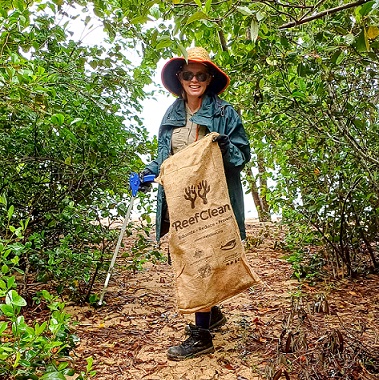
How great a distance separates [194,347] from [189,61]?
1.75m

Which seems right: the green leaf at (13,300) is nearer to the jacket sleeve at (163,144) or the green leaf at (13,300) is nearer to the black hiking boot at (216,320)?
the jacket sleeve at (163,144)

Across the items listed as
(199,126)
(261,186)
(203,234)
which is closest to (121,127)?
(199,126)

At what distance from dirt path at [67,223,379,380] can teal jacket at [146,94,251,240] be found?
0.70m

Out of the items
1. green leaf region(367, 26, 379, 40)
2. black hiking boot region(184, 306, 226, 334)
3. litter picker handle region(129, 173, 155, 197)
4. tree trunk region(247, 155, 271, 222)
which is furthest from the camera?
tree trunk region(247, 155, 271, 222)

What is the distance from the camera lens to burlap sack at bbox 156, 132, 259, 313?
2434mm

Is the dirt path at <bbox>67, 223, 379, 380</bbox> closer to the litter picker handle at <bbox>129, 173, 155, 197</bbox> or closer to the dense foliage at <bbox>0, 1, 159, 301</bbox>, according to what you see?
the dense foliage at <bbox>0, 1, 159, 301</bbox>

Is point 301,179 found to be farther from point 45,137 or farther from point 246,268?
point 45,137

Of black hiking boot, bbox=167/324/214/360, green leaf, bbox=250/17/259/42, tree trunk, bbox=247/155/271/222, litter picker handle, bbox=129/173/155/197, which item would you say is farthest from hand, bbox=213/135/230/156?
tree trunk, bbox=247/155/271/222

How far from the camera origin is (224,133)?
2719 millimetres

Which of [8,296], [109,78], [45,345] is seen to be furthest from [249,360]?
[109,78]

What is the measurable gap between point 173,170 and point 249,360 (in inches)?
46.0

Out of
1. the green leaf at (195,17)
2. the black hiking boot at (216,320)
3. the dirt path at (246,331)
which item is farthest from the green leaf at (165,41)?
the black hiking boot at (216,320)

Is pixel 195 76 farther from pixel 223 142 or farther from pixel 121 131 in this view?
pixel 121 131

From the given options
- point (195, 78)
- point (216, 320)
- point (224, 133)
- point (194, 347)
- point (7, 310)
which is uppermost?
point (195, 78)
